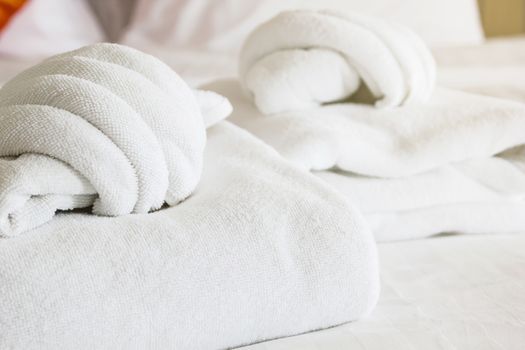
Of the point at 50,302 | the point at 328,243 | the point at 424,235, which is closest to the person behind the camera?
the point at 50,302

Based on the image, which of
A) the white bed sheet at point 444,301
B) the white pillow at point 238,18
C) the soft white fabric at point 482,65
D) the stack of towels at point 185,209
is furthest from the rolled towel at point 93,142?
the white pillow at point 238,18

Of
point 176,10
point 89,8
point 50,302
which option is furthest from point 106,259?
point 89,8

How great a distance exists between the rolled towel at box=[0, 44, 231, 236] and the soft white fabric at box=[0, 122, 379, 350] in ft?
0.06

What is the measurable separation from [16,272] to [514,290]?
0.42 m

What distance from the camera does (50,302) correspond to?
18.9 inches

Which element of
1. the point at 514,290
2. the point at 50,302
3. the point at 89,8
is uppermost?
the point at 50,302

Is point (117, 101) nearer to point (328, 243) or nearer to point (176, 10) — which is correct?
point (328, 243)

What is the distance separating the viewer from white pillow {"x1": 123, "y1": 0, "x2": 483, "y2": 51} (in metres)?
1.70

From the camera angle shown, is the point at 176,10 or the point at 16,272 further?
the point at 176,10

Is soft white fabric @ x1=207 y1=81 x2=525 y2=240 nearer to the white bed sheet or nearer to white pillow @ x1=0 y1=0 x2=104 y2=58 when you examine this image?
the white bed sheet

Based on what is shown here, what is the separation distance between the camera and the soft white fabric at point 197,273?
1.59 feet

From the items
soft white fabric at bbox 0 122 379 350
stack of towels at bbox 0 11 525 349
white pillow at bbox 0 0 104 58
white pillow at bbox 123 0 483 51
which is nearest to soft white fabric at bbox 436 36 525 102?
white pillow at bbox 123 0 483 51

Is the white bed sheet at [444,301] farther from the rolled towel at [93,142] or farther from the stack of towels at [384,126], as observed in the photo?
the rolled towel at [93,142]

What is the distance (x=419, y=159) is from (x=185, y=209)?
12.2 inches
